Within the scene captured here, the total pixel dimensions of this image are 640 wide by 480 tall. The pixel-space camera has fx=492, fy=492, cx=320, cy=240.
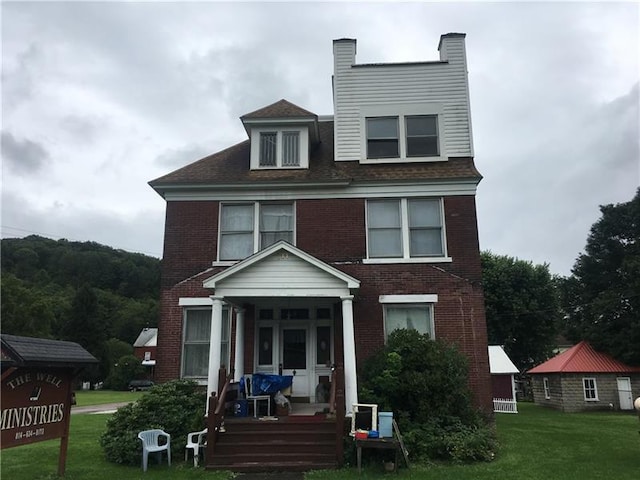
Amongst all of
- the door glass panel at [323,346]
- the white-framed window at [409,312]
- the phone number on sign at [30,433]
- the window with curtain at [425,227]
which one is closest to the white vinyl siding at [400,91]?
the window with curtain at [425,227]

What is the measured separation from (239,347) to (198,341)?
1.47 meters

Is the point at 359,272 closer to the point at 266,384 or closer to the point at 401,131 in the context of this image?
the point at 266,384

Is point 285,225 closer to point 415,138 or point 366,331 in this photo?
point 366,331

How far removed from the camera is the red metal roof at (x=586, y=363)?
29.2 metres

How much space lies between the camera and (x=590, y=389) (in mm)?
29172

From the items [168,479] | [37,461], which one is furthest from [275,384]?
[37,461]

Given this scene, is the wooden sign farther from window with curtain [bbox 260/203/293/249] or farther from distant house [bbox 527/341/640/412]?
distant house [bbox 527/341/640/412]

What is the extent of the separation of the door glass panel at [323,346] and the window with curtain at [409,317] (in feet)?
5.46

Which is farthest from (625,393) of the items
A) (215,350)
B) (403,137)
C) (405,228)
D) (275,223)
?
(215,350)

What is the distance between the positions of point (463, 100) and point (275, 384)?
34.5 feet

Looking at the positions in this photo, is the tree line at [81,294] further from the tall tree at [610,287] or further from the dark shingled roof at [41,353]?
the dark shingled roof at [41,353]

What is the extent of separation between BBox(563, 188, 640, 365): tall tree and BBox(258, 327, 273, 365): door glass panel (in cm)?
2470

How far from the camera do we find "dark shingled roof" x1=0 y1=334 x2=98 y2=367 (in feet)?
25.0

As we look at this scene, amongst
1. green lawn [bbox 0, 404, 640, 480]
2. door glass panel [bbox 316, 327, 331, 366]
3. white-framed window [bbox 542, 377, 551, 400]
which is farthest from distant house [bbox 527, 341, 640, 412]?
door glass panel [bbox 316, 327, 331, 366]
